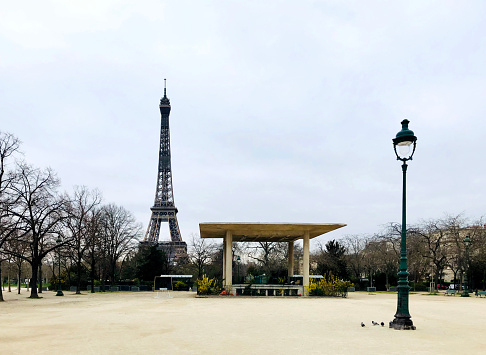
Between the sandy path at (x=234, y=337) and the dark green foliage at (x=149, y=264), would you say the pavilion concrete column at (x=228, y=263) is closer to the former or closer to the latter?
the sandy path at (x=234, y=337)

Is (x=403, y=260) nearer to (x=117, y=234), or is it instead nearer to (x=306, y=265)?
(x=306, y=265)

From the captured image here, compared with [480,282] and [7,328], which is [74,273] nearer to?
[7,328]

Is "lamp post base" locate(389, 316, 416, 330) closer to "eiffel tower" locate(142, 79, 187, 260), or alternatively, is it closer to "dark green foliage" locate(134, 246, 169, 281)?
"dark green foliage" locate(134, 246, 169, 281)

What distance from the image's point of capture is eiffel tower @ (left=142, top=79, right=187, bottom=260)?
253 ft

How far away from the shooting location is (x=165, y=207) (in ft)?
272

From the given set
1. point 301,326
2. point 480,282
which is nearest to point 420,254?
point 480,282

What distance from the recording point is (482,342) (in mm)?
10148

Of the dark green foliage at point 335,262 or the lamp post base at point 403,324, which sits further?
the dark green foliage at point 335,262

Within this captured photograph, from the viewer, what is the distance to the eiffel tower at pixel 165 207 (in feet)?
253

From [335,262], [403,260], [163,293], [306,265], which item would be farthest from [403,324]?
[335,262]

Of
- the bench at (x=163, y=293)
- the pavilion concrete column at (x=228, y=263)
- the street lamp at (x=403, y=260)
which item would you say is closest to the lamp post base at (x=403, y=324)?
the street lamp at (x=403, y=260)

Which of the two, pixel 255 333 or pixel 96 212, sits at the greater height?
pixel 96 212

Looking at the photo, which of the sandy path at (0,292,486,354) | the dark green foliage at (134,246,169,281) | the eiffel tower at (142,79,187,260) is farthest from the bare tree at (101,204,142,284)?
the sandy path at (0,292,486,354)

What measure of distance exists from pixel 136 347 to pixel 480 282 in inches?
2123
